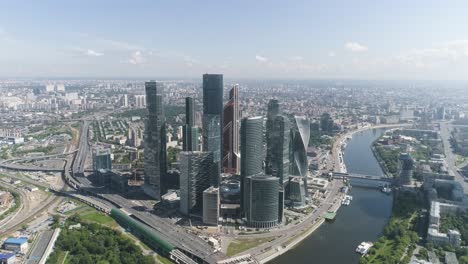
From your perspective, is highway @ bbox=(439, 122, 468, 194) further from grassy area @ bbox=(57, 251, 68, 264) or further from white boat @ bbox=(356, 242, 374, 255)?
grassy area @ bbox=(57, 251, 68, 264)

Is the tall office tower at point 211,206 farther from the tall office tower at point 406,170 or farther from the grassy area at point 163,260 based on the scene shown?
the tall office tower at point 406,170

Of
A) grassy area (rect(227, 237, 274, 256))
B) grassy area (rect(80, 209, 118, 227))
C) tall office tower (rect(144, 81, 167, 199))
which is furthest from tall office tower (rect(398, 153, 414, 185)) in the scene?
grassy area (rect(80, 209, 118, 227))

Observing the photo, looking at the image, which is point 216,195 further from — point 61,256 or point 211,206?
point 61,256

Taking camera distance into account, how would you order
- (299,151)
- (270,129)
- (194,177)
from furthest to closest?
(299,151) < (270,129) < (194,177)

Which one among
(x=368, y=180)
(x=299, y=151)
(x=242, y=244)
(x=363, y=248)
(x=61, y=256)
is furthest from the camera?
(x=368, y=180)

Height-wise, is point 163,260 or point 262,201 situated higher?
point 262,201

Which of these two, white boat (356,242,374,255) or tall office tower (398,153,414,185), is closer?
white boat (356,242,374,255)

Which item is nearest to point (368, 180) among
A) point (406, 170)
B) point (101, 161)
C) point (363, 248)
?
point (406, 170)
